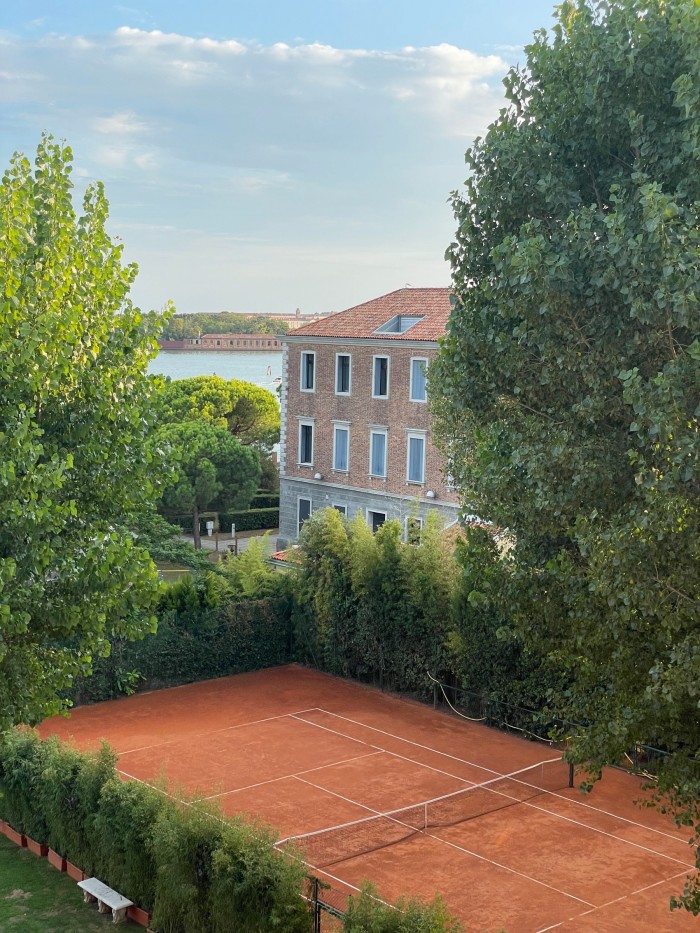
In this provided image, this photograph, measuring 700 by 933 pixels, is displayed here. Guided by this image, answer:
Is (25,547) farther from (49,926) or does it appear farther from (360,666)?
(360,666)

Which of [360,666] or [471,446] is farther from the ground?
[471,446]

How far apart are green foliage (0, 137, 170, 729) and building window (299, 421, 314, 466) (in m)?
30.2

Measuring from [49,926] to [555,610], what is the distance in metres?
8.76

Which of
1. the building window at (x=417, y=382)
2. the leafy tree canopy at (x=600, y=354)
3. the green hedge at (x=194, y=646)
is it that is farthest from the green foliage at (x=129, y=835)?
the building window at (x=417, y=382)

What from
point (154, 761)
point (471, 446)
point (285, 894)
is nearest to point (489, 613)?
point (471, 446)

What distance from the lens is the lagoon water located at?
205ft

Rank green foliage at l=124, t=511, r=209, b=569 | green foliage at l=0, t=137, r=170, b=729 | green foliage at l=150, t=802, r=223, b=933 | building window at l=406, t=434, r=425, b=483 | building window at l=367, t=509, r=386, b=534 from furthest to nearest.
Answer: building window at l=367, t=509, r=386, b=534
building window at l=406, t=434, r=425, b=483
green foliage at l=124, t=511, r=209, b=569
green foliage at l=150, t=802, r=223, b=933
green foliage at l=0, t=137, r=170, b=729

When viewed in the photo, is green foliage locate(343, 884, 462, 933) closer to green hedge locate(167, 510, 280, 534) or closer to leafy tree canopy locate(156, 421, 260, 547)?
leafy tree canopy locate(156, 421, 260, 547)

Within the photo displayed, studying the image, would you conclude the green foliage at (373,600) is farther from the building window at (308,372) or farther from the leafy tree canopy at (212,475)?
the building window at (308,372)

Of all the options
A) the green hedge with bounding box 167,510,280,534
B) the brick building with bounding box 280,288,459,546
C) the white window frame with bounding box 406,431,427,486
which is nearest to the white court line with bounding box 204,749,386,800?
the brick building with bounding box 280,288,459,546

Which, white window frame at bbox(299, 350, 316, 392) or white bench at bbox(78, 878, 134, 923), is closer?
white bench at bbox(78, 878, 134, 923)

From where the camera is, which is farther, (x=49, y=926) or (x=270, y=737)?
(x=270, y=737)

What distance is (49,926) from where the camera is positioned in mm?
15234

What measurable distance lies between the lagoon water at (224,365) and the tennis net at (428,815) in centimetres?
3615
